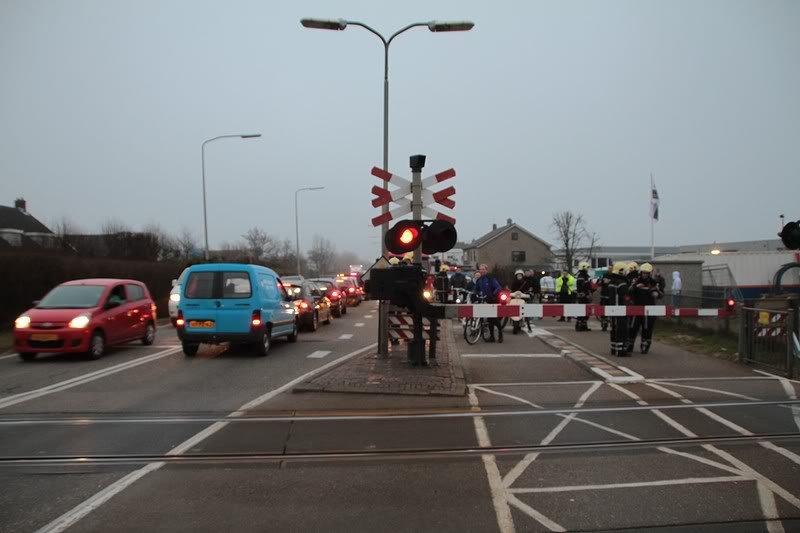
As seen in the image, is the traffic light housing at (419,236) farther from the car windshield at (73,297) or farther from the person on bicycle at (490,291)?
the car windshield at (73,297)

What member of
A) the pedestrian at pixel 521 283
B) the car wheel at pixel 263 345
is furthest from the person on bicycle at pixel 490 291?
the car wheel at pixel 263 345

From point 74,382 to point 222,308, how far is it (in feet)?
10.9

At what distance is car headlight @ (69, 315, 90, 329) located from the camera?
1175 centimetres

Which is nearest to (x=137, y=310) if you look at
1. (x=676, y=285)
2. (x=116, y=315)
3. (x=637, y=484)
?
(x=116, y=315)

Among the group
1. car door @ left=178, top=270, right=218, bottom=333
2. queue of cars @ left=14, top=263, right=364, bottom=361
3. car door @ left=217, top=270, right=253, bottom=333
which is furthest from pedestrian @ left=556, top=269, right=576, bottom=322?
car door @ left=178, top=270, right=218, bottom=333

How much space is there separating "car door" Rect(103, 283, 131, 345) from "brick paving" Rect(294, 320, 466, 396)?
515cm

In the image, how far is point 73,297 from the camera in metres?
12.6

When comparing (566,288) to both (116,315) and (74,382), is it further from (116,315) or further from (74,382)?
(74,382)

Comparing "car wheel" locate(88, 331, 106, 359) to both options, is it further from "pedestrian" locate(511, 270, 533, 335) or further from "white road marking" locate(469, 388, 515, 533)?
"pedestrian" locate(511, 270, 533, 335)

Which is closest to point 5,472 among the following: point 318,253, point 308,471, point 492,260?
point 308,471

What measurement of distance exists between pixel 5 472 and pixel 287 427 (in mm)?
2557

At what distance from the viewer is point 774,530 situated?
3.94 metres

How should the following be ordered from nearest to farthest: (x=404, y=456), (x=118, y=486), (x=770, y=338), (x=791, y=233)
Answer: (x=118, y=486), (x=404, y=456), (x=791, y=233), (x=770, y=338)

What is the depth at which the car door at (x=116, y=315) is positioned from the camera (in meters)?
12.7
